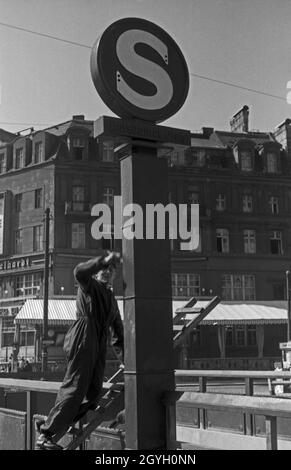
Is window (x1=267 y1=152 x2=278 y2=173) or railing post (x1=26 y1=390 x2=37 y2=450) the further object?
window (x1=267 y1=152 x2=278 y2=173)

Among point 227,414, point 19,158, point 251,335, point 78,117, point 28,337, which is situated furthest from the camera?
point 78,117

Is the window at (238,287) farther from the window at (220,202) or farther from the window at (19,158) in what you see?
the window at (19,158)

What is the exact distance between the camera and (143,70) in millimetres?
3715

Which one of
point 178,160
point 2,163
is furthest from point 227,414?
point 2,163

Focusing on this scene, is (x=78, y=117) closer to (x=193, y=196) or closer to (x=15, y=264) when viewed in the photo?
(x=193, y=196)

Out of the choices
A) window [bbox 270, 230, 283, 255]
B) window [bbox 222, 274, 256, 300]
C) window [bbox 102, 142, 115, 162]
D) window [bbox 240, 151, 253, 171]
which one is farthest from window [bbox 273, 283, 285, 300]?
window [bbox 102, 142, 115, 162]

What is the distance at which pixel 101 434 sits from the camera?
3699 mm

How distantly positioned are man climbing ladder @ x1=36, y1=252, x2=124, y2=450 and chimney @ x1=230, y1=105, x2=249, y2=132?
39437 mm

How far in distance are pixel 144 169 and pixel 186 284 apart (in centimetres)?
3238

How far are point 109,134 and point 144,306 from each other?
107cm

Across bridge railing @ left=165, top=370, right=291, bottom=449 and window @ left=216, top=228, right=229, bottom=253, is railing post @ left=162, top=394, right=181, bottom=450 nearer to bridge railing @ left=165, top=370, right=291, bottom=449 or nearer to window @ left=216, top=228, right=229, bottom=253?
bridge railing @ left=165, top=370, right=291, bottom=449

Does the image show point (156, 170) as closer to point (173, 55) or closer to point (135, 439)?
point (173, 55)

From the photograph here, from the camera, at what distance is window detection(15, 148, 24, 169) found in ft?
121

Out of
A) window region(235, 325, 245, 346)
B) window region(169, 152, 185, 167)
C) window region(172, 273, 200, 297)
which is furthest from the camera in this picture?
window region(169, 152, 185, 167)
